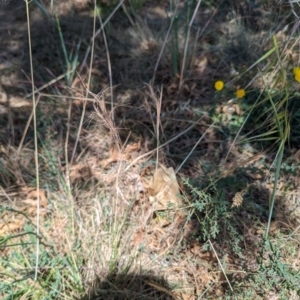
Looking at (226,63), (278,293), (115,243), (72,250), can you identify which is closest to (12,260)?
(72,250)

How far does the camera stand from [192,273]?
1.62 meters

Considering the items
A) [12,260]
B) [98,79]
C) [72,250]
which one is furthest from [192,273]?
[98,79]

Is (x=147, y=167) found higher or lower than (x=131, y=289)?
higher

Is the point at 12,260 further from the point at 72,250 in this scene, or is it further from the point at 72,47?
the point at 72,47

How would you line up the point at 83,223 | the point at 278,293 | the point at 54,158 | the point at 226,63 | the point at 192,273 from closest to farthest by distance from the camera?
the point at 278,293 < the point at 192,273 < the point at 83,223 < the point at 54,158 < the point at 226,63

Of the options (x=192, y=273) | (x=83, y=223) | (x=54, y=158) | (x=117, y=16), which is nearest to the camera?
(x=192, y=273)

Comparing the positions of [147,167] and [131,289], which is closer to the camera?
[131,289]

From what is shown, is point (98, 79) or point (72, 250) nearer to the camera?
point (72, 250)

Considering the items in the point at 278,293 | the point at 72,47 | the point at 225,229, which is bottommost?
the point at 278,293

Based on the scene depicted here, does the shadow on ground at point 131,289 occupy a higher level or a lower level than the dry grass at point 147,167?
lower

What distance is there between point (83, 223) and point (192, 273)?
20.5 inches

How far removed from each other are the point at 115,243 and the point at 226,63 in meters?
1.29

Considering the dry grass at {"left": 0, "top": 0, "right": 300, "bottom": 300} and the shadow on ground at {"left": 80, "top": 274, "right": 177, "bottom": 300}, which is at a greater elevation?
the dry grass at {"left": 0, "top": 0, "right": 300, "bottom": 300}

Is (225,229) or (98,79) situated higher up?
(98,79)
